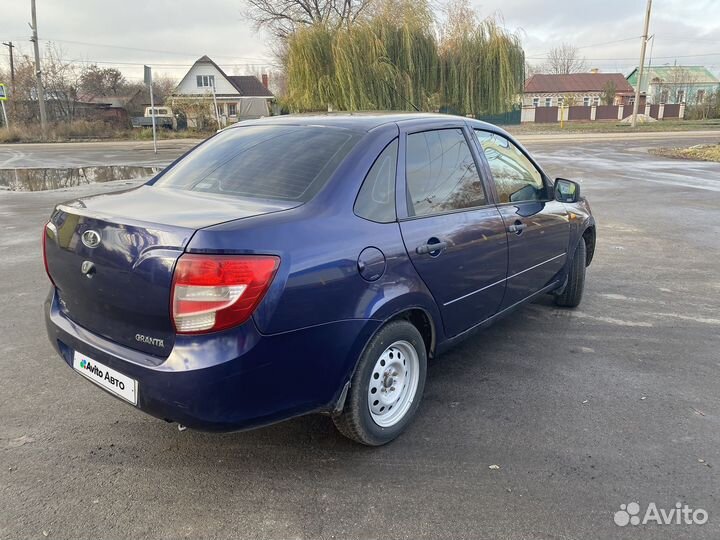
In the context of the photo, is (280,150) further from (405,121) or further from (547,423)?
(547,423)

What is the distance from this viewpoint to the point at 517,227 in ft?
12.3

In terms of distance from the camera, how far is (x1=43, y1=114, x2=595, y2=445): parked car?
2240 mm

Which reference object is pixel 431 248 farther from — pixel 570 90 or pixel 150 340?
pixel 570 90

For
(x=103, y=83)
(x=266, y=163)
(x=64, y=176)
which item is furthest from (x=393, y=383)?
(x=103, y=83)

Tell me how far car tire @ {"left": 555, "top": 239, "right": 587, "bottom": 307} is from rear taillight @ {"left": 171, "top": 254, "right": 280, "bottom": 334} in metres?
3.43

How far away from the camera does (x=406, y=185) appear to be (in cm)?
302

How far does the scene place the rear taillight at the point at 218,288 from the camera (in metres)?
2.19

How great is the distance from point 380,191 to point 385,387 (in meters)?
1.06

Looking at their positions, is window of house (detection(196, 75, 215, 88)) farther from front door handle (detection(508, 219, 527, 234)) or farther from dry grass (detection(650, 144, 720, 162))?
front door handle (detection(508, 219, 527, 234))

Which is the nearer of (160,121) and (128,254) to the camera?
(128,254)

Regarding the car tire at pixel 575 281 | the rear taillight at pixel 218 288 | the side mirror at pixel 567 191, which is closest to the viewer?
the rear taillight at pixel 218 288

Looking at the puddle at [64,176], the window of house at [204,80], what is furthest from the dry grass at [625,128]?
the window of house at [204,80]

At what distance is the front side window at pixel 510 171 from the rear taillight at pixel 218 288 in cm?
207

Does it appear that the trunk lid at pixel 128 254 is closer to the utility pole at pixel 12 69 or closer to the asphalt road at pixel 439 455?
the asphalt road at pixel 439 455
